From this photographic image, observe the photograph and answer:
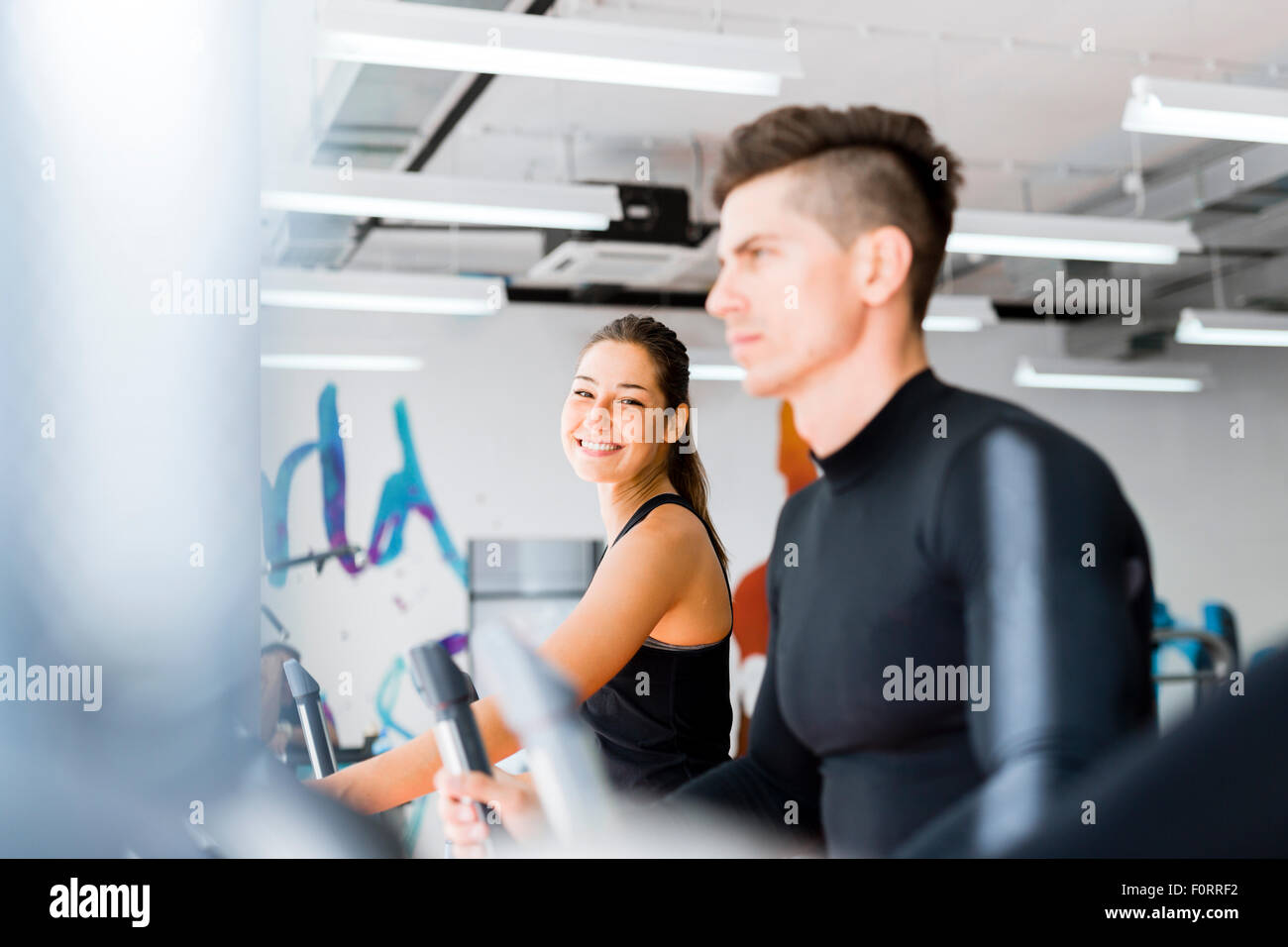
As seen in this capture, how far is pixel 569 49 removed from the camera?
8.55 ft

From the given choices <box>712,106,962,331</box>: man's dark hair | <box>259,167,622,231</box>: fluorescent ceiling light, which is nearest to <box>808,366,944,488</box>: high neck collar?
<box>712,106,962,331</box>: man's dark hair

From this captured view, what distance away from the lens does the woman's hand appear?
1.50 m

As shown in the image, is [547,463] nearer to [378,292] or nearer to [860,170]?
[860,170]

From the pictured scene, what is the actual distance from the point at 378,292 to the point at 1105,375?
1.71 metres

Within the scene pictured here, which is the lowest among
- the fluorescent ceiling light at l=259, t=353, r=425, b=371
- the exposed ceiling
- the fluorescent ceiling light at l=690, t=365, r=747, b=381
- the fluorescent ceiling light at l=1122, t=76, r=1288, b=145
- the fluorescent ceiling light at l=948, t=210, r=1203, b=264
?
the fluorescent ceiling light at l=690, t=365, r=747, b=381

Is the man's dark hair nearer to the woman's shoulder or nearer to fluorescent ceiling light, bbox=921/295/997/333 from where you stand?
fluorescent ceiling light, bbox=921/295/997/333

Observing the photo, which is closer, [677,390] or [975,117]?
[677,390]

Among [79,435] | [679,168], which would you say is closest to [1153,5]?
[679,168]

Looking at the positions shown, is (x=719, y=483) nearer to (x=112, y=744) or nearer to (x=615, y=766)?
(x=615, y=766)

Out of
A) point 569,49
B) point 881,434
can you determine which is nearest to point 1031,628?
point 881,434

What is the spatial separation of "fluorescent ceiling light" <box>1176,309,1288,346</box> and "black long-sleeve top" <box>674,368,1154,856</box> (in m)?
1.66

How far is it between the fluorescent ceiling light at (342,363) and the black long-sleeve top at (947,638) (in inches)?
33.5

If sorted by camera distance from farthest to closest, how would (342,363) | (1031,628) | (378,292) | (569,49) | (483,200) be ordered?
(483,200) < (378,292) < (569,49) < (342,363) < (1031,628)

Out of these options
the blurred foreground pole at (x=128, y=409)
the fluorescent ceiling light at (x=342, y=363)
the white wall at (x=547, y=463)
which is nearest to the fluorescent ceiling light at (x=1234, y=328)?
the white wall at (x=547, y=463)
